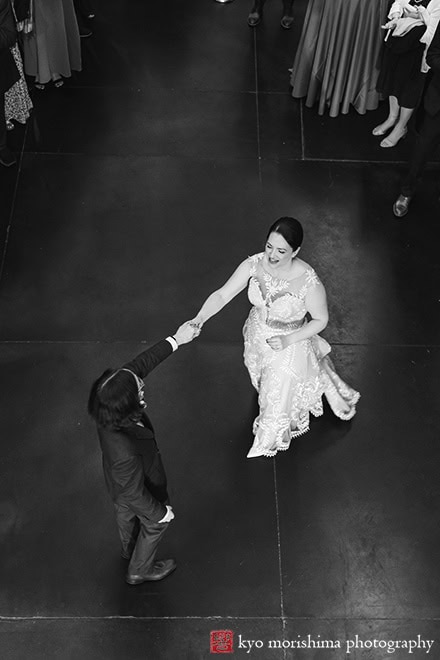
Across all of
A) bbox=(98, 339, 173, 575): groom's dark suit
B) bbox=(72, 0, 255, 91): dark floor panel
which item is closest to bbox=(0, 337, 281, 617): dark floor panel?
bbox=(98, 339, 173, 575): groom's dark suit

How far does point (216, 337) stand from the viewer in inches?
203

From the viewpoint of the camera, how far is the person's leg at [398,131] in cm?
618

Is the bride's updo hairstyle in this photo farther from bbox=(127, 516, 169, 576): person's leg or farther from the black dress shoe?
the black dress shoe

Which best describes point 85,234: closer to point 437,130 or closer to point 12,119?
→ point 12,119

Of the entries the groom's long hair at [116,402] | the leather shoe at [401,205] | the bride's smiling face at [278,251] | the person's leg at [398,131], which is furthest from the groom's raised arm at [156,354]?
the person's leg at [398,131]

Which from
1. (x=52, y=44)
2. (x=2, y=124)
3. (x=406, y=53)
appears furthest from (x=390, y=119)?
(x=2, y=124)

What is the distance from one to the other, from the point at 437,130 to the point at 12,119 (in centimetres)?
326

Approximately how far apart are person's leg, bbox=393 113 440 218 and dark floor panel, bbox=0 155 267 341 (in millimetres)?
1039

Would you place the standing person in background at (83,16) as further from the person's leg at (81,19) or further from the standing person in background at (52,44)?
the standing person in background at (52,44)

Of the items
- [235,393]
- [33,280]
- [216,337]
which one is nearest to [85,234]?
[33,280]

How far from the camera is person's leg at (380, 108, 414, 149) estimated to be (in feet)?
20.3

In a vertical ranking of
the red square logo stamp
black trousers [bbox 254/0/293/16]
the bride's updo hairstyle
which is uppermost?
the bride's updo hairstyle

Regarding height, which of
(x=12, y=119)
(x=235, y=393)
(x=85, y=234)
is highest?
(x=12, y=119)

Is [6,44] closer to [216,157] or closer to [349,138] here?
[216,157]
